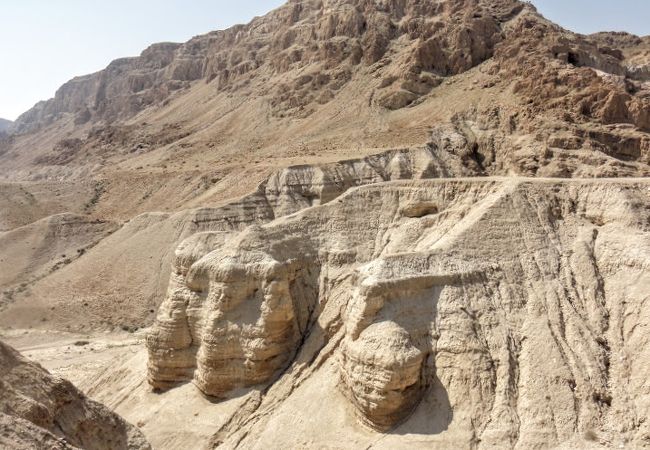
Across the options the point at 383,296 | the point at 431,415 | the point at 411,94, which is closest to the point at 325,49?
the point at 411,94

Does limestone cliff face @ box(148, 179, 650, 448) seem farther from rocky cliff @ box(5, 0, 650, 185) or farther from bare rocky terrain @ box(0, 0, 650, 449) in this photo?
rocky cliff @ box(5, 0, 650, 185)

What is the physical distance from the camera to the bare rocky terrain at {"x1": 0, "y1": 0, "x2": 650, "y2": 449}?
14047mm

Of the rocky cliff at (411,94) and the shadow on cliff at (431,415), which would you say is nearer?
the shadow on cliff at (431,415)

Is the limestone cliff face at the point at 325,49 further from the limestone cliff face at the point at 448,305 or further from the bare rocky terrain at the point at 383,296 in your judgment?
the limestone cliff face at the point at 448,305

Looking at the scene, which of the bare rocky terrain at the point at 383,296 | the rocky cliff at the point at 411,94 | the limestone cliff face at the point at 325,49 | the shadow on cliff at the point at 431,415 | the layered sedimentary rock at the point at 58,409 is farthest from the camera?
the limestone cliff face at the point at 325,49

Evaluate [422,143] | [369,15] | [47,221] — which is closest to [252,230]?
[422,143]

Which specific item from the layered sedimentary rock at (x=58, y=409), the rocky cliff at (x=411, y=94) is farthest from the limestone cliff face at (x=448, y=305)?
the rocky cliff at (x=411, y=94)

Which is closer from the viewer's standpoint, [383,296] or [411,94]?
[383,296]

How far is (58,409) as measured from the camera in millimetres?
9320

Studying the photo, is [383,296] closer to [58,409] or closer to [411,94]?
[58,409]

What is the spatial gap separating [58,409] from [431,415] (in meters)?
9.04

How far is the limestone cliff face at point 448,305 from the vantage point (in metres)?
14.2

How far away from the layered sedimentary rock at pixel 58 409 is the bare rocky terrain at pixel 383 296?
1.7 inches

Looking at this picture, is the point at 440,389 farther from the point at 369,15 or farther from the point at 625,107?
the point at 369,15
